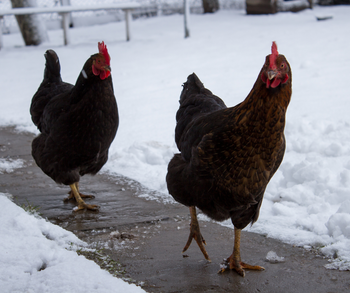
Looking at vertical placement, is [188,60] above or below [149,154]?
above

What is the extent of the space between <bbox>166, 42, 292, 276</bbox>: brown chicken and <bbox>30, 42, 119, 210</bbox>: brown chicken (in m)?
0.96

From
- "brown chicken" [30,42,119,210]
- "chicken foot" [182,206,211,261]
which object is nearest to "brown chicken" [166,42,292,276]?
"chicken foot" [182,206,211,261]

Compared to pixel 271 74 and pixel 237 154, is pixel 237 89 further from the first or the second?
pixel 271 74

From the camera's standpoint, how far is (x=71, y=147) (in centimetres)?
376

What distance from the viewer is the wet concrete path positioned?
2654mm

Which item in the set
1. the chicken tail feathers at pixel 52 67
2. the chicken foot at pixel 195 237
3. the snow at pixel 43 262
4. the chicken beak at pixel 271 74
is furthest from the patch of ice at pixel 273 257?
the chicken tail feathers at pixel 52 67

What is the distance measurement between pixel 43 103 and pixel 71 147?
34.5 inches

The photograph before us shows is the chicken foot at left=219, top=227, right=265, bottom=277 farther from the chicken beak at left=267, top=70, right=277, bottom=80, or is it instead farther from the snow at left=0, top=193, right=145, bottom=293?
the chicken beak at left=267, top=70, right=277, bottom=80

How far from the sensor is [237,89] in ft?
24.8

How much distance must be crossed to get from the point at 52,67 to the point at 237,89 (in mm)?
4029

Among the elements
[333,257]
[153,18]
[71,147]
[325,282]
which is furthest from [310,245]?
[153,18]

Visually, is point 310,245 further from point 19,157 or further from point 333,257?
point 19,157

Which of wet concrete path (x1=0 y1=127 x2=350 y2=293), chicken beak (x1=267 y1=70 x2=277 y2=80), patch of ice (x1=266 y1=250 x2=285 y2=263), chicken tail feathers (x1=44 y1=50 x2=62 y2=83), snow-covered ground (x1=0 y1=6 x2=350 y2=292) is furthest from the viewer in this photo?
chicken tail feathers (x1=44 y1=50 x2=62 y2=83)

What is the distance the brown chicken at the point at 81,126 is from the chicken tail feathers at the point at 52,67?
54 centimetres
